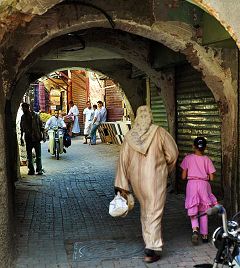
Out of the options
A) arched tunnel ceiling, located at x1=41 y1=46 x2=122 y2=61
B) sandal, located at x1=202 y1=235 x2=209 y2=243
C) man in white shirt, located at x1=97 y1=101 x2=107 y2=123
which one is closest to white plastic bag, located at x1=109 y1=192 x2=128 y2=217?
sandal, located at x1=202 y1=235 x2=209 y2=243

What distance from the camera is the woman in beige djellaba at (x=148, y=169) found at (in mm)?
5188

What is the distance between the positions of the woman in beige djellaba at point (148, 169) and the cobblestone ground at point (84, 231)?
0.35 meters

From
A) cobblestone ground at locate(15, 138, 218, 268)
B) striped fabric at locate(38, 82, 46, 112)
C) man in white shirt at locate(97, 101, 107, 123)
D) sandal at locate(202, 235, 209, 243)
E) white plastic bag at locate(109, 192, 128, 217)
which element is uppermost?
striped fabric at locate(38, 82, 46, 112)

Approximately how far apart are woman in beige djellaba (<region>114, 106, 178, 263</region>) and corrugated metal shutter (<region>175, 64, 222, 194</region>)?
276cm

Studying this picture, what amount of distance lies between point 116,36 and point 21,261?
17.0 ft

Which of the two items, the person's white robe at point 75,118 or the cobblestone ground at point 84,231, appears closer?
the cobblestone ground at point 84,231

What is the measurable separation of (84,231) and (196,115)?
3274 mm

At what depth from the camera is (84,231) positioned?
21.5 feet

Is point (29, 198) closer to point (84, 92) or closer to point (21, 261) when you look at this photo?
point (21, 261)

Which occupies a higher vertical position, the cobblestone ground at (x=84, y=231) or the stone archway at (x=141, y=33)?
the stone archway at (x=141, y=33)

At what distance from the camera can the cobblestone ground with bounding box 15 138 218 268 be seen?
5.29 meters

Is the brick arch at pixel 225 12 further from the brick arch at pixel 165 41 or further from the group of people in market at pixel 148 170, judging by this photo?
the brick arch at pixel 165 41

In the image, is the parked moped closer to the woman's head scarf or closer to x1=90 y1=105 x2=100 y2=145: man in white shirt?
the woman's head scarf

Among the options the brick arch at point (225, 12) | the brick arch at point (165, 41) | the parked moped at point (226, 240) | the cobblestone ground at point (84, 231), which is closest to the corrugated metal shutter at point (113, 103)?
the cobblestone ground at point (84, 231)
